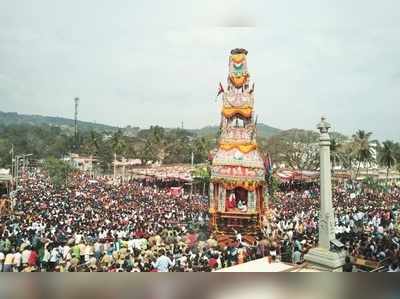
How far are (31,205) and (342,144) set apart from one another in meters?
4.83

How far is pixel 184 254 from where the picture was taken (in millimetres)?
5984

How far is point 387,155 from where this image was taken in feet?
20.1

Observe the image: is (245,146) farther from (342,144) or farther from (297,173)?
(342,144)

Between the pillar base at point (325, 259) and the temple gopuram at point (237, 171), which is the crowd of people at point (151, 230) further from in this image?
the temple gopuram at point (237, 171)

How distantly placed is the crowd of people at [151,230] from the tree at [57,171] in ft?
0.39

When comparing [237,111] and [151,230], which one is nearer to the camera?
[151,230]

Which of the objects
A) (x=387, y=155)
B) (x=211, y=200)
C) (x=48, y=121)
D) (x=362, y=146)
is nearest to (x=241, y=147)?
(x=211, y=200)

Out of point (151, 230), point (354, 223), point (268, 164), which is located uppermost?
point (268, 164)

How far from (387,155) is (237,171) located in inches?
106

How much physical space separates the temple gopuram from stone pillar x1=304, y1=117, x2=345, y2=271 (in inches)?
58.2

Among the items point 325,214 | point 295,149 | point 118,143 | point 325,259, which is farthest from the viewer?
point 118,143

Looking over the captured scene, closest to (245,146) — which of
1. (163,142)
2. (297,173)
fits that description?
(297,173)

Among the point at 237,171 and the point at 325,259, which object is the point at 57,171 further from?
the point at 325,259

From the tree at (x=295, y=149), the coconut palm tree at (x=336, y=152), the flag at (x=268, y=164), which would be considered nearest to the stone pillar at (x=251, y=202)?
the flag at (x=268, y=164)
